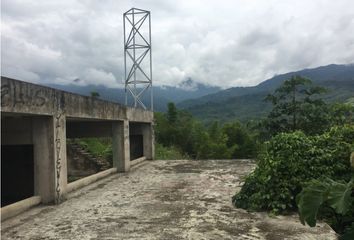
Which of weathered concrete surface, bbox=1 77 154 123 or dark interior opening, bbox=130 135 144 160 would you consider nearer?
weathered concrete surface, bbox=1 77 154 123

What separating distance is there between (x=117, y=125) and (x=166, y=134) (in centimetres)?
1387

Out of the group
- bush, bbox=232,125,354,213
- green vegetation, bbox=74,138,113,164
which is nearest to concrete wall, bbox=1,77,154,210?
bush, bbox=232,125,354,213

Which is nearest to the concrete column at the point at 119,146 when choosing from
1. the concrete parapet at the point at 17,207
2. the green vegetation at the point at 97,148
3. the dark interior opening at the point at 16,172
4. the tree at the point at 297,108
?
the dark interior opening at the point at 16,172

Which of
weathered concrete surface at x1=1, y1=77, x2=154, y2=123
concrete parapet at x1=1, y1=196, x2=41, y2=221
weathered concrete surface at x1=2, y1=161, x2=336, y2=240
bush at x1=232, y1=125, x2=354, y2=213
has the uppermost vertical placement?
weathered concrete surface at x1=1, y1=77, x2=154, y2=123

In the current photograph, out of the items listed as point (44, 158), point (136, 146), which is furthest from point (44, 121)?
point (136, 146)

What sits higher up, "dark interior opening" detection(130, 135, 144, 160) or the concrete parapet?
"dark interior opening" detection(130, 135, 144, 160)

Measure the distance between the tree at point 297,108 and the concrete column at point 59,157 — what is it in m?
8.93

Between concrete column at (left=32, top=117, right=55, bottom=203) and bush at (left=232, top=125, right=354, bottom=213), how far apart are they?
3.83m

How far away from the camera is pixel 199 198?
28.1 feet

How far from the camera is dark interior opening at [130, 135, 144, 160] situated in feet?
65.8

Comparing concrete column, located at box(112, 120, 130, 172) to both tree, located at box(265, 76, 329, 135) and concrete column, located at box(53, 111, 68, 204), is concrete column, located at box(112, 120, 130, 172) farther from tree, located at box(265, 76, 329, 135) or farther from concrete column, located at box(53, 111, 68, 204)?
tree, located at box(265, 76, 329, 135)

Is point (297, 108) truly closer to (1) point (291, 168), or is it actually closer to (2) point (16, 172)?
(1) point (291, 168)

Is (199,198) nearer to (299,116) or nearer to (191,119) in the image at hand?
(299,116)

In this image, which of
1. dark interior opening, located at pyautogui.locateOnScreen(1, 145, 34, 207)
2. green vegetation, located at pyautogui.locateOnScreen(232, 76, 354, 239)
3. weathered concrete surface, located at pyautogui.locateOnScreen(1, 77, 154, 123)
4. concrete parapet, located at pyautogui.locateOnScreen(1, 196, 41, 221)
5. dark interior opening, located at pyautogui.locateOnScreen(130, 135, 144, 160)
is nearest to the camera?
weathered concrete surface, located at pyautogui.locateOnScreen(1, 77, 154, 123)
